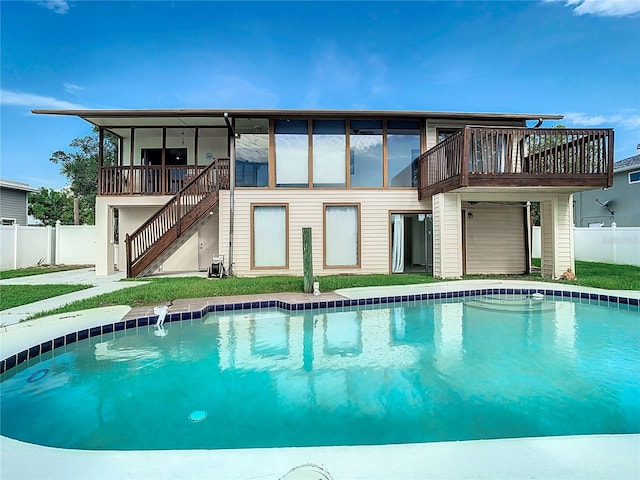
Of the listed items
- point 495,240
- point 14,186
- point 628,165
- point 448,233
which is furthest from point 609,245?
point 14,186

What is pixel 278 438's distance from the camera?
254 cm

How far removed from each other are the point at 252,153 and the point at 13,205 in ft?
48.6

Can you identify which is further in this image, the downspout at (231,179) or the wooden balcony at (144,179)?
the wooden balcony at (144,179)

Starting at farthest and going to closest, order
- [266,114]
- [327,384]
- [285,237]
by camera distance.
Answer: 1. [285,237]
2. [266,114]
3. [327,384]

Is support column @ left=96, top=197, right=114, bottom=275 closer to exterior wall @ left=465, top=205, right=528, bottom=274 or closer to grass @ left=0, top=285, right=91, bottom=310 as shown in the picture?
grass @ left=0, top=285, right=91, bottom=310

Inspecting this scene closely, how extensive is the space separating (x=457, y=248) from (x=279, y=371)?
7031 mm

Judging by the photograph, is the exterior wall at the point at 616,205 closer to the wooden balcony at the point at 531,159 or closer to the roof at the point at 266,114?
the roof at the point at 266,114

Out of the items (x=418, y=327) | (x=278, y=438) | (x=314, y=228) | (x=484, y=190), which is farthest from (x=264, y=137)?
(x=278, y=438)

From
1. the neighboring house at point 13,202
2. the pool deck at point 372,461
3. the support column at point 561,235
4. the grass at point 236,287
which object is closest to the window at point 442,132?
the support column at point 561,235

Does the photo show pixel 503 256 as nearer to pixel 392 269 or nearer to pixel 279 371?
pixel 392 269

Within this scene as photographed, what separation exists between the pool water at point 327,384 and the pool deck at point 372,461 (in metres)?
0.42

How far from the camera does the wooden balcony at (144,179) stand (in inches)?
440

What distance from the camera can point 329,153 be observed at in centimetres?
1039

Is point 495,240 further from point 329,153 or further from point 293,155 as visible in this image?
point 293,155
